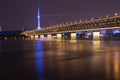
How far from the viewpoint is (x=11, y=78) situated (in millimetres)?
13680

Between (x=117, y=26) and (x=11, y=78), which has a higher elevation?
(x=117, y=26)

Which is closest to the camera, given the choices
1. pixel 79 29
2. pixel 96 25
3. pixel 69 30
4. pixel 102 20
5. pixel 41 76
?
pixel 41 76

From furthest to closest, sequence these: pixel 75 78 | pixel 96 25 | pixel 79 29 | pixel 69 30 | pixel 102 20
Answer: pixel 69 30, pixel 79 29, pixel 96 25, pixel 102 20, pixel 75 78

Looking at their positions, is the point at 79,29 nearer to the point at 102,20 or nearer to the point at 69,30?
the point at 69,30

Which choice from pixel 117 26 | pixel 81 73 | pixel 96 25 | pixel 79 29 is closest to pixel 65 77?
pixel 81 73

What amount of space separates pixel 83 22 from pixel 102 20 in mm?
16518

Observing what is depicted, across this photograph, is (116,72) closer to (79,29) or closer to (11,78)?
(11,78)

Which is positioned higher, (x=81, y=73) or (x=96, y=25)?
(x=96, y=25)

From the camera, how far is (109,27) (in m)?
104

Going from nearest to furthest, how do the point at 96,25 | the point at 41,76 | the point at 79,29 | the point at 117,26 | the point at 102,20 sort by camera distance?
1. the point at 41,76
2. the point at 117,26
3. the point at 102,20
4. the point at 96,25
5. the point at 79,29

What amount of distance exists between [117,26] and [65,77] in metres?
88.1

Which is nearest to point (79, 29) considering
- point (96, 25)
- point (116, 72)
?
point (96, 25)

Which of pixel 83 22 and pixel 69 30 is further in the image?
pixel 69 30

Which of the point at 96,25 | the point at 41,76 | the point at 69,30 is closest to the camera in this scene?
the point at 41,76
